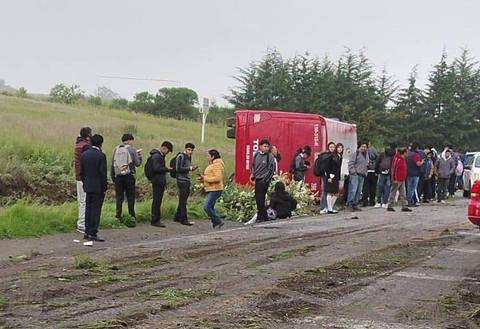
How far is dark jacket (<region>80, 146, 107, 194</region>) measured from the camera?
12.2 m

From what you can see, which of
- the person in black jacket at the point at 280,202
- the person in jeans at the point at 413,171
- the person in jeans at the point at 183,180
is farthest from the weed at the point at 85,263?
the person in jeans at the point at 413,171

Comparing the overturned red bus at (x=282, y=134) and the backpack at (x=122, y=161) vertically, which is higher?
the overturned red bus at (x=282, y=134)

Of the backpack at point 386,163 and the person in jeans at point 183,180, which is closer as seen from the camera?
the person in jeans at point 183,180

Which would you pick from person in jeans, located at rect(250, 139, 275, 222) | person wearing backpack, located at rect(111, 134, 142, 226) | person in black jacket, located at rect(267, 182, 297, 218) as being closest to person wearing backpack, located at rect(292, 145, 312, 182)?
person in black jacket, located at rect(267, 182, 297, 218)

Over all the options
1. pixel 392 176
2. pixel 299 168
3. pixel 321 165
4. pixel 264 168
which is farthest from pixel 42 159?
pixel 392 176

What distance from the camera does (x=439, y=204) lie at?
23391mm

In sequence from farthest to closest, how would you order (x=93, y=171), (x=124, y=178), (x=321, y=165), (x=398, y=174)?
(x=398, y=174) < (x=321, y=165) < (x=124, y=178) < (x=93, y=171)

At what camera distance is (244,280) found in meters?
8.55

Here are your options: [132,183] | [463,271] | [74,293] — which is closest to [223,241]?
[132,183]

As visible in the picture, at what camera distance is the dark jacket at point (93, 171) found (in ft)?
40.2

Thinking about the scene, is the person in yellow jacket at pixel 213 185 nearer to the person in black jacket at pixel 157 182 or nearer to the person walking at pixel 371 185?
the person in black jacket at pixel 157 182

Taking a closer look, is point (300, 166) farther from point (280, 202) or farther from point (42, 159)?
point (42, 159)

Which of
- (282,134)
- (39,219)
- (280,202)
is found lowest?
(39,219)

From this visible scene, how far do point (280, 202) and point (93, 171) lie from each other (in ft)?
20.1
